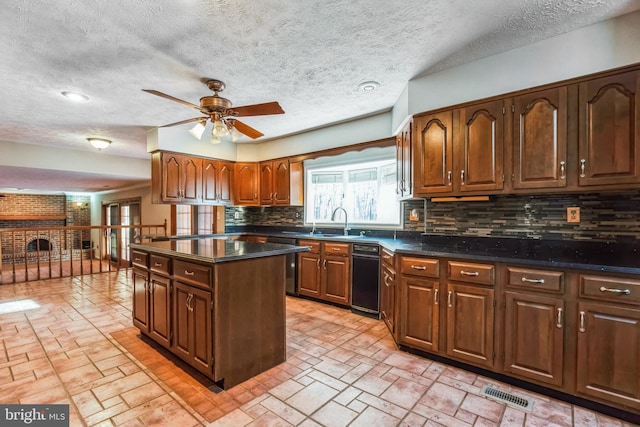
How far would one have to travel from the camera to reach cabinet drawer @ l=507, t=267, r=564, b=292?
193cm

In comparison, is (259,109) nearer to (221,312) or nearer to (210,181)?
(221,312)

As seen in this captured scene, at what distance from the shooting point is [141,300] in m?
2.87

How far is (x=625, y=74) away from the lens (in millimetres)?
1926

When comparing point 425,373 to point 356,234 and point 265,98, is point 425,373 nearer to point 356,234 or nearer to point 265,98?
point 356,234

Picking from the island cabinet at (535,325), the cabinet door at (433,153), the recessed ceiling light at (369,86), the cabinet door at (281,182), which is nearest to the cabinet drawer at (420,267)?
the island cabinet at (535,325)

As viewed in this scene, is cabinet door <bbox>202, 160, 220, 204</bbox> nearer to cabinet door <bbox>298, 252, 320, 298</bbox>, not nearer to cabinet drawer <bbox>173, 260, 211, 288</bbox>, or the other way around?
cabinet door <bbox>298, 252, 320, 298</bbox>

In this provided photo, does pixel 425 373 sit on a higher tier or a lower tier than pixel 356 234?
lower

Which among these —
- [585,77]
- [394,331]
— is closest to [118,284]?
[394,331]

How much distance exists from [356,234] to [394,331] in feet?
5.62

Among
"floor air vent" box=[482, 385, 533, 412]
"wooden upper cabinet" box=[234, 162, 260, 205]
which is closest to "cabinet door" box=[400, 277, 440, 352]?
"floor air vent" box=[482, 385, 533, 412]

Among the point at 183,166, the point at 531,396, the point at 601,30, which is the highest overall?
the point at 601,30

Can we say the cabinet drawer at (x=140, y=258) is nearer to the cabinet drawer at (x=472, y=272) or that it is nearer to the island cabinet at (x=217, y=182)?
the island cabinet at (x=217, y=182)

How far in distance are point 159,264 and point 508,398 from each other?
2771mm

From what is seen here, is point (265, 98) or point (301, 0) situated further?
point (265, 98)
